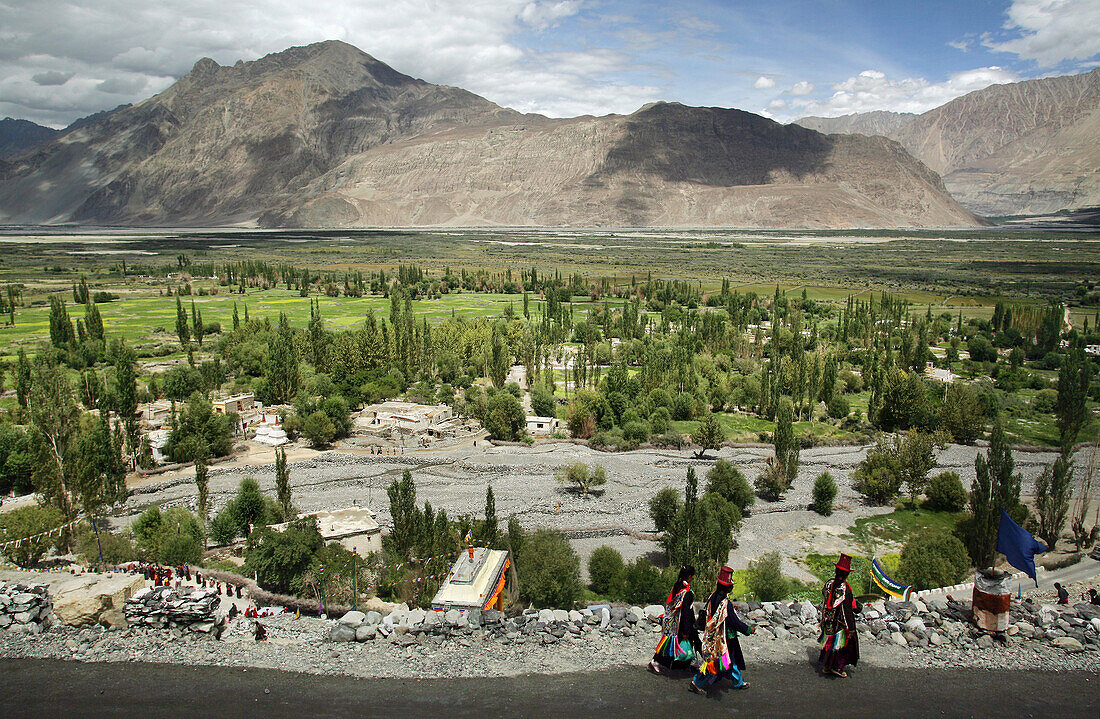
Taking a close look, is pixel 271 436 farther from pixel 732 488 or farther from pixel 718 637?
pixel 718 637

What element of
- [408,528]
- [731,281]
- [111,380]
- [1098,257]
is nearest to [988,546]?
[408,528]

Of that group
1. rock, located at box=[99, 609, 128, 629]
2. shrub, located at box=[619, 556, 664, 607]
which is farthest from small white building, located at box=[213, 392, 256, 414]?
shrub, located at box=[619, 556, 664, 607]

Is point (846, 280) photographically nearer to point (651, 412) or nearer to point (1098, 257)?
point (1098, 257)

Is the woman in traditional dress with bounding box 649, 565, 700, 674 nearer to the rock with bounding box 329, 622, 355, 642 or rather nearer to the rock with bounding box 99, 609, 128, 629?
the rock with bounding box 329, 622, 355, 642

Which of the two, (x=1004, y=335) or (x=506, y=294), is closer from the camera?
(x=1004, y=335)

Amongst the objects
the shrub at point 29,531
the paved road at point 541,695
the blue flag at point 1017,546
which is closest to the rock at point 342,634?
the paved road at point 541,695

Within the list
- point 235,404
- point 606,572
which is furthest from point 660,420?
point 235,404
